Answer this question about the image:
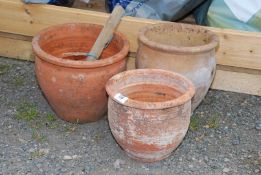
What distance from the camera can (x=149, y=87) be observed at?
266 centimetres

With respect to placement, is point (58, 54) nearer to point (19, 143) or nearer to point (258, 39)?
point (19, 143)

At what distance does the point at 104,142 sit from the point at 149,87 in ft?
1.39

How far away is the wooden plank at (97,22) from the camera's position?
10.1 ft

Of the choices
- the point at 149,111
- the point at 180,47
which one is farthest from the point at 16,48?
the point at 149,111

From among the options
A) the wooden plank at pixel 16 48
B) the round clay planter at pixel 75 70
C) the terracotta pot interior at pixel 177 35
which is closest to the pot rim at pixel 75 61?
the round clay planter at pixel 75 70

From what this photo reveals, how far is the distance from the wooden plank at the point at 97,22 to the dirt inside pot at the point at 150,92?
2.10 feet

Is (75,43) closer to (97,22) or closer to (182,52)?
(97,22)

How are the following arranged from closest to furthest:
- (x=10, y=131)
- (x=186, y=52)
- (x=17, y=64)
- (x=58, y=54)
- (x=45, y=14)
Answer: (x=186, y=52) → (x=10, y=131) → (x=58, y=54) → (x=45, y=14) → (x=17, y=64)

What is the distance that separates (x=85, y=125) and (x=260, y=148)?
1.05 meters

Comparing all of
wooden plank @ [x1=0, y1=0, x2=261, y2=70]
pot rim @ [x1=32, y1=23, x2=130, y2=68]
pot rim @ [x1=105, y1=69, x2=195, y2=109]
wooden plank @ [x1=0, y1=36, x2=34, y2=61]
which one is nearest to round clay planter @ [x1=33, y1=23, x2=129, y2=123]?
pot rim @ [x1=32, y1=23, x2=130, y2=68]

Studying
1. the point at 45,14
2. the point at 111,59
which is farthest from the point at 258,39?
the point at 45,14

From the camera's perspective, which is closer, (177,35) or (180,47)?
(180,47)

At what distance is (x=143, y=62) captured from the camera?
278 cm

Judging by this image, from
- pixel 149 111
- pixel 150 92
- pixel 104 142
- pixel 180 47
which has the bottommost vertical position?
pixel 104 142
